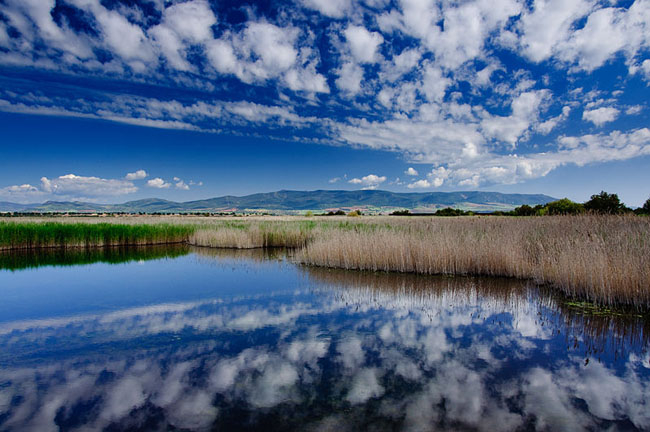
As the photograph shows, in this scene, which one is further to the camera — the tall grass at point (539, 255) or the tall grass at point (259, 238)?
the tall grass at point (259, 238)

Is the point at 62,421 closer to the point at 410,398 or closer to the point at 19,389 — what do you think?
the point at 19,389

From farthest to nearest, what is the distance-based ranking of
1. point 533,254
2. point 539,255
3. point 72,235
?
point 72,235 → point 533,254 → point 539,255

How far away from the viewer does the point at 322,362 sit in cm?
490

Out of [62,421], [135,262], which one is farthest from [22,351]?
[135,262]

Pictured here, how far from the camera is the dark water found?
362cm

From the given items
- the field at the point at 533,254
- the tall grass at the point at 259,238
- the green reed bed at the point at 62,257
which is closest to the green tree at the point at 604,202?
the field at the point at 533,254

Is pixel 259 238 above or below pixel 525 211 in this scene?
below

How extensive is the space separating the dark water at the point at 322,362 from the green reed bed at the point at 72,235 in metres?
14.5

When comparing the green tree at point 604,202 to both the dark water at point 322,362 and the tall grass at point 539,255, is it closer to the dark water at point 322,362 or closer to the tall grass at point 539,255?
the tall grass at point 539,255

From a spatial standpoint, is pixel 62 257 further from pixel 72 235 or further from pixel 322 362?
pixel 322 362

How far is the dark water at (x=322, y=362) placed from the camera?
3.62 m

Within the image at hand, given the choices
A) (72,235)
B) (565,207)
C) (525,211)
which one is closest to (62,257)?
(72,235)

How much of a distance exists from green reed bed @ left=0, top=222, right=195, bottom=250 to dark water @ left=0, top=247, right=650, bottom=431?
14538 millimetres

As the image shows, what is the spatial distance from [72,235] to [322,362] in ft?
74.9
